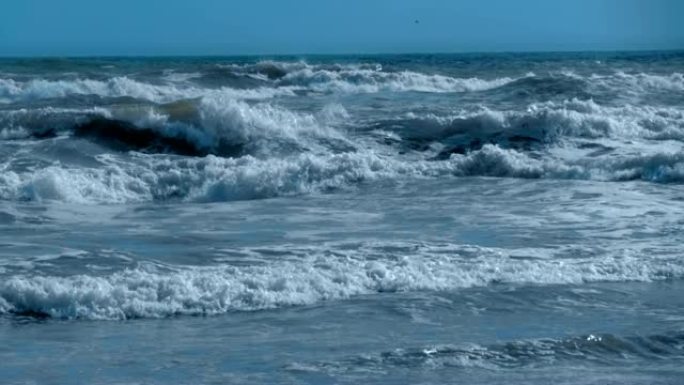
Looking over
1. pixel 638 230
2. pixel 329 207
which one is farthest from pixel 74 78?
pixel 638 230

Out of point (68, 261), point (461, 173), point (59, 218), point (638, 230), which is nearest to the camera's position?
point (68, 261)

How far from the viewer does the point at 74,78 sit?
112 feet

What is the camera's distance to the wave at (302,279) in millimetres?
8664

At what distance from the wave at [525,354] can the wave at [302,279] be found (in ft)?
5.82

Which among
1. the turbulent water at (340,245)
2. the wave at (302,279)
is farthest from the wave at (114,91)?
the wave at (302,279)

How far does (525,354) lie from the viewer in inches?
290

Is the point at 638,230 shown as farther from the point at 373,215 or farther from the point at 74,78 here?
the point at 74,78

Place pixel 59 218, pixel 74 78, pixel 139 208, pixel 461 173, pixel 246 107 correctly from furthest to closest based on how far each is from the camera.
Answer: pixel 74 78 → pixel 246 107 → pixel 461 173 → pixel 139 208 → pixel 59 218

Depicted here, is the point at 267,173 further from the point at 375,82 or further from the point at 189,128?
the point at 375,82

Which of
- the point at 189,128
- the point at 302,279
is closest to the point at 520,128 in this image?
the point at 189,128

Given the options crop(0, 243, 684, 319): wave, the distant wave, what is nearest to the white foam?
the distant wave

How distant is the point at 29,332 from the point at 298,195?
26.2 ft

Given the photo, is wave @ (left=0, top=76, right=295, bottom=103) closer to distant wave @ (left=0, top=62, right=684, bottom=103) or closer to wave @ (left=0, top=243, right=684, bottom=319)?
distant wave @ (left=0, top=62, right=684, bottom=103)

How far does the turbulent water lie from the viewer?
7355 mm
